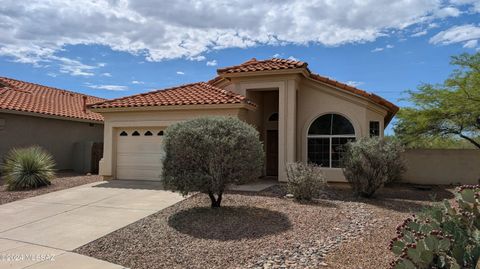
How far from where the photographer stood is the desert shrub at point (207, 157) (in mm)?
8625

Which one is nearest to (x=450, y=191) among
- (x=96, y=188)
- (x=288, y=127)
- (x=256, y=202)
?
(x=288, y=127)

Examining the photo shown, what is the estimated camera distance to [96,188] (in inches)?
516

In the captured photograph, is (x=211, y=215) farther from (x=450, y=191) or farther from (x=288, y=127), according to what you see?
(x=450, y=191)

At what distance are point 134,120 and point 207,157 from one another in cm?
746

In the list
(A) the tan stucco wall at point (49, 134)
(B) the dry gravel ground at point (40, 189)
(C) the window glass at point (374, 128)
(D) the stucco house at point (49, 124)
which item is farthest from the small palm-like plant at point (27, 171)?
(C) the window glass at point (374, 128)

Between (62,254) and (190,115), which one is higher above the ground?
(190,115)

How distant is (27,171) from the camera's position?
1365cm

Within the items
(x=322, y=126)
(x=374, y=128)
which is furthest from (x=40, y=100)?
(x=374, y=128)

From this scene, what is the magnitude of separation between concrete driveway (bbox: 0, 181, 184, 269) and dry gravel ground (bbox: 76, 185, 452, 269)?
418 millimetres

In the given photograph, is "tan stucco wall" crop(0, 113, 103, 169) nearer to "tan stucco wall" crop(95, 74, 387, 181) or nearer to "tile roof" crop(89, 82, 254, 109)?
"tile roof" crop(89, 82, 254, 109)

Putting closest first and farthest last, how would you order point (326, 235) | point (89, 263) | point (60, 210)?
point (89, 263)
point (326, 235)
point (60, 210)

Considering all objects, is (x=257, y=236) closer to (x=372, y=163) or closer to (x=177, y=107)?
(x=372, y=163)

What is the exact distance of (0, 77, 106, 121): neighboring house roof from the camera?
60.2ft

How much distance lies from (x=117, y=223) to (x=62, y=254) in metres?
1.82
